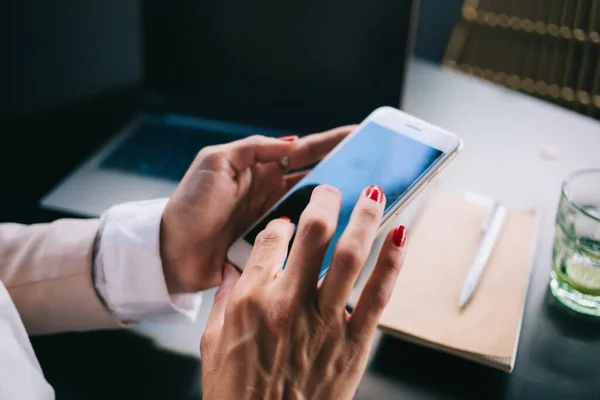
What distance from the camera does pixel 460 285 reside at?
573mm

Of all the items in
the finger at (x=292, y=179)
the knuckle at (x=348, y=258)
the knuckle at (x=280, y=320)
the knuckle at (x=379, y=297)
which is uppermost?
the knuckle at (x=348, y=258)

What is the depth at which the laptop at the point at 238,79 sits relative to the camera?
0.75 metres

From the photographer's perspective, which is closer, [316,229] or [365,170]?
[316,229]

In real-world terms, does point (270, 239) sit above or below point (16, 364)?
above

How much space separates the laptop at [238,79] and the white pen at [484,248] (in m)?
0.21

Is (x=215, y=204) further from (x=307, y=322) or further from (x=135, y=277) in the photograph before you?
(x=307, y=322)

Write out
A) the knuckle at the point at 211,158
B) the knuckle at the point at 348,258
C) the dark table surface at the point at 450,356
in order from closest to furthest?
the knuckle at the point at 348,258, the dark table surface at the point at 450,356, the knuckle at the point at 211,158

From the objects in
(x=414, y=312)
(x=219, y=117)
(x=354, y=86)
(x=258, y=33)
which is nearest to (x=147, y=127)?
(x=219, y=117)

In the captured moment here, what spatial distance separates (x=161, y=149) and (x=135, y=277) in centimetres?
32

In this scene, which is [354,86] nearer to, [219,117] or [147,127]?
[219,117]

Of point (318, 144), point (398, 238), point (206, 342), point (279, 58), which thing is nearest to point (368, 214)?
point (398, 238)

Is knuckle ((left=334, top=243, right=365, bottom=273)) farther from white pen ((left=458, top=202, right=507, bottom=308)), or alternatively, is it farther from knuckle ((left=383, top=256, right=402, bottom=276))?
white pen ((left=458, top=202, right=507, bottom=308))

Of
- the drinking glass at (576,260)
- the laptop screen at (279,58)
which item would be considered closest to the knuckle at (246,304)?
the drinking glass at (576,260)

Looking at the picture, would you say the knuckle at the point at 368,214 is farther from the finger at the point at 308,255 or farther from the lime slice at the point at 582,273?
the lime slice at the point at 582,273
